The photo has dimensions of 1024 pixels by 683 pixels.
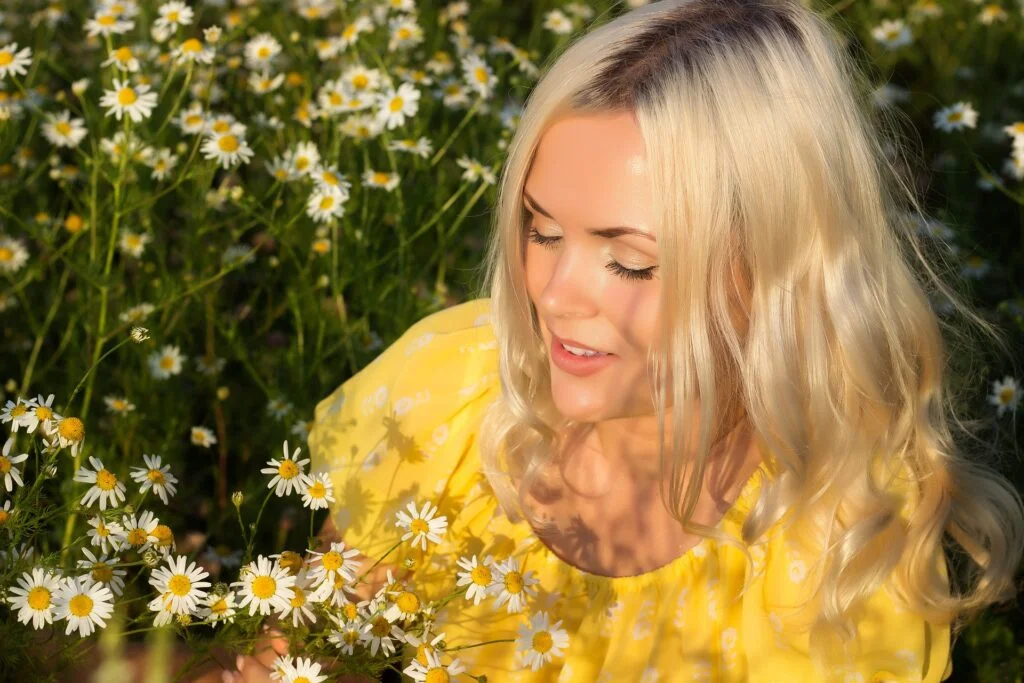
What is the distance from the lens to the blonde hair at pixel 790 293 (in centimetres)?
124

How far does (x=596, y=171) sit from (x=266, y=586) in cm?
55

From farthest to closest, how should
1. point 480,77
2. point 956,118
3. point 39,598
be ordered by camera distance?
point 956,118 → point 480,77 → point 39,598

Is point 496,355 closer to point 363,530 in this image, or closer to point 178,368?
point 363,530

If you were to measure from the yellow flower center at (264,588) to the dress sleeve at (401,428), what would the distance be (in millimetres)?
373

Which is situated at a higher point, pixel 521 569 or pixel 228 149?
pixel 228 149

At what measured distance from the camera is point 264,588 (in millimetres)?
1209

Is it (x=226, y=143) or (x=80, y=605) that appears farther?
(x=226, y=143)

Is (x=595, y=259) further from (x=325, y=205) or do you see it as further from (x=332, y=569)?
(x=325, y=205)

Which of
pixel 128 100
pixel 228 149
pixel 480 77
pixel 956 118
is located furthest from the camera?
pixel 956 118

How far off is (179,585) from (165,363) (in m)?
0.95

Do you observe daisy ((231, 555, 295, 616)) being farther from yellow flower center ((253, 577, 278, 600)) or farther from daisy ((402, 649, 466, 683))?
daisy ((402, 649, 466, 683))

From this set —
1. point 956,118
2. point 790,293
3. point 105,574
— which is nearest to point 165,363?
point 105,574

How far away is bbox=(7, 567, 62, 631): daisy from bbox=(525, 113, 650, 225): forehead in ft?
2.08

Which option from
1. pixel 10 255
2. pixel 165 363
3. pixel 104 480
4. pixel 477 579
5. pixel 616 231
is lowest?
pixel 165 363
